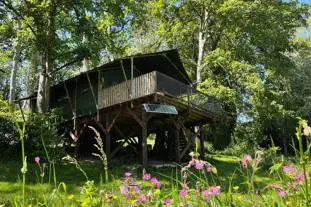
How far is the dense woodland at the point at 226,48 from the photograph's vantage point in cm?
2114

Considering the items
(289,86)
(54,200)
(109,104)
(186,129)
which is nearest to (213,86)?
(186,129)

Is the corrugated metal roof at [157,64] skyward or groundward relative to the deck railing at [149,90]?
skyward

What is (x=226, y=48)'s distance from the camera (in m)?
28.9

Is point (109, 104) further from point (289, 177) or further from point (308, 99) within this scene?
point (308, 99)

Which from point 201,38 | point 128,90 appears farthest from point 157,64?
point 201,38

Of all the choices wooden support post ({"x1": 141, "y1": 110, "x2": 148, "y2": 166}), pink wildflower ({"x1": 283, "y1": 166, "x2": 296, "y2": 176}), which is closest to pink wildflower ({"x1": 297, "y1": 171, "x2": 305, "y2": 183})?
pink wildflower ({"x1": 283, "y1": 166, "x2": 296, "y2": 176})

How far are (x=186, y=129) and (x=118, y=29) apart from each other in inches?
474

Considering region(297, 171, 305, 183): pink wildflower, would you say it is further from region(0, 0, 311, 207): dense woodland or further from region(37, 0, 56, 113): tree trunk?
region(37, 0, 56, 113): tree trunk

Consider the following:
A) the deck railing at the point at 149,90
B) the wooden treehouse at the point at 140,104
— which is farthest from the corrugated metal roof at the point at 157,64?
the deck railing at the point at 149,90

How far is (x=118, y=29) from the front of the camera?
1167 inches

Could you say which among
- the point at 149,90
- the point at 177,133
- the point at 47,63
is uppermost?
the point at 47,63

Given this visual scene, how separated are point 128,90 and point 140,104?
908 mm

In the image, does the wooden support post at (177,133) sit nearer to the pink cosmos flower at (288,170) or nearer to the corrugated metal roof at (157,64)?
the corrugated metal roof at (157,64)

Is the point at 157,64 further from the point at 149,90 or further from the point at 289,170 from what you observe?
the point at 289,170
